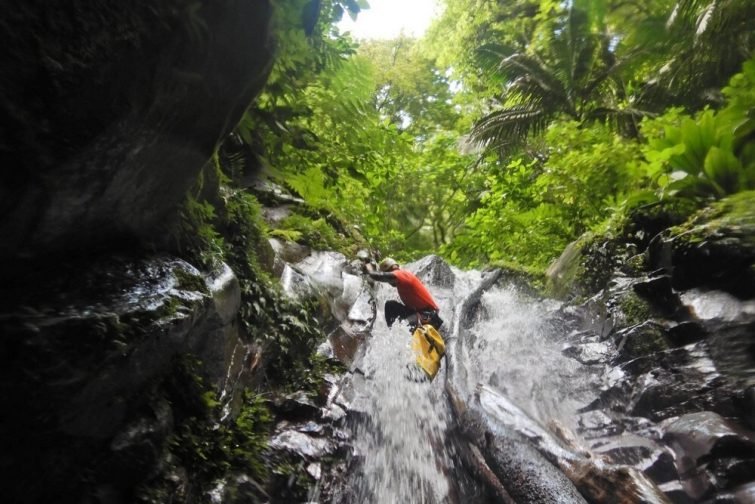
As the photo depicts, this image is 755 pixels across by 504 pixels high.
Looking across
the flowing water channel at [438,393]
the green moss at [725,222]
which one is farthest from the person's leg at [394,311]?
the green moss at [725,222]

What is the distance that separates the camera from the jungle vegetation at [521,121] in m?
4.57

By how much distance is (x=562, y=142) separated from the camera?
336 inches

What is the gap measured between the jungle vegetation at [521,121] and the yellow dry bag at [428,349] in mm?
2381

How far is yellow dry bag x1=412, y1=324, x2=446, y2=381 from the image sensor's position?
571 centimetres

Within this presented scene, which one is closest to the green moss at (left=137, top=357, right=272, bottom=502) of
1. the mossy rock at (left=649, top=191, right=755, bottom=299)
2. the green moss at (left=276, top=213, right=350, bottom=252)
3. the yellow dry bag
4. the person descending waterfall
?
the yellow dry bag

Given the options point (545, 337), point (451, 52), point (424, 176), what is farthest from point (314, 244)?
point (451, 52)

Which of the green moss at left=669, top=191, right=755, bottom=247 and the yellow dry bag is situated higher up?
the green moss at left=669, top=191, right=755, bottom=247

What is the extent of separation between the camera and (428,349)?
5.83 metres

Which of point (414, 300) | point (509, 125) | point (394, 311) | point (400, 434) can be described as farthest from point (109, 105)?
point (509, 125)

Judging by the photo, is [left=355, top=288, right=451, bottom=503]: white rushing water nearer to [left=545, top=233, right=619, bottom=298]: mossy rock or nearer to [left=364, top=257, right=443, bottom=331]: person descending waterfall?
[left=364, top=257, right=443, bottom=331]: person descending waterfall

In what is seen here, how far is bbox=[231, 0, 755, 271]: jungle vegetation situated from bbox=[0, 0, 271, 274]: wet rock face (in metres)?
0.60

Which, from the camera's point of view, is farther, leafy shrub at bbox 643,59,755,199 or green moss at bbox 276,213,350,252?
green moss at bbox 276,213,350,252

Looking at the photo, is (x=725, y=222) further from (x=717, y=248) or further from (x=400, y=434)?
(x=400, y=434)

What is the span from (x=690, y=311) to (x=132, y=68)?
621cm
